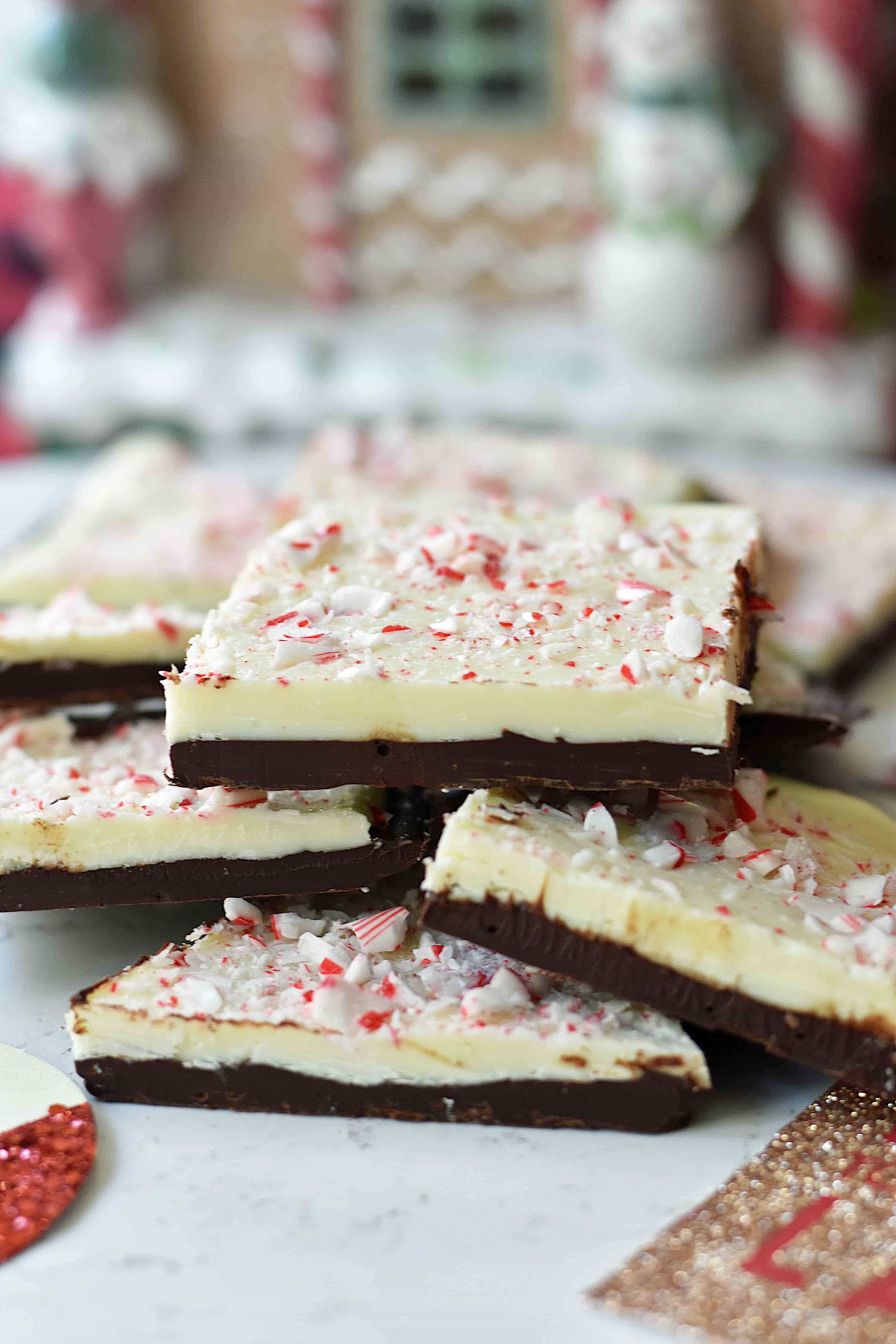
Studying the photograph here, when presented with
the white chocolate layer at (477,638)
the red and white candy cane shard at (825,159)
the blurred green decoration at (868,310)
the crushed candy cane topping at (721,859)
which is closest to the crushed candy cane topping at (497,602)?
the white chocolate layer at (477,638)

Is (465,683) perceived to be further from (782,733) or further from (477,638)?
(782,733)

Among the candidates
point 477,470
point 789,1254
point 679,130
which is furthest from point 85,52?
point 789,1254

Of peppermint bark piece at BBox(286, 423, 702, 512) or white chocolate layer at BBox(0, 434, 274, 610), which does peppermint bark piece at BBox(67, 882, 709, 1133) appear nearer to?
white chocolate layer at BBox(0, 434, 274, 610)

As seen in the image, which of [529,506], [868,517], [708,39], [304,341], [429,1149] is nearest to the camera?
[429,1149]

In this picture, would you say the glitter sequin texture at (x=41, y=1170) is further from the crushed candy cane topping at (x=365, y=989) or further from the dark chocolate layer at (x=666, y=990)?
the dark chocolate layer at (x=666, y=990)

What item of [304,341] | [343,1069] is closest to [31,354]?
[304,341]

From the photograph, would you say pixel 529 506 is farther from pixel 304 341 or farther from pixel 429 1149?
pixel 304 341
